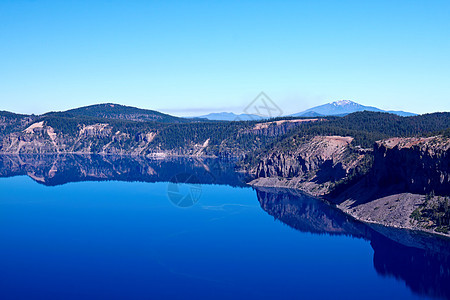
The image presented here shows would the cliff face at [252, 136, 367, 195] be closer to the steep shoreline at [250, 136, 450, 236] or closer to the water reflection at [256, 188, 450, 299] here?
the steep shoreline at [250, 136, 450, 236]

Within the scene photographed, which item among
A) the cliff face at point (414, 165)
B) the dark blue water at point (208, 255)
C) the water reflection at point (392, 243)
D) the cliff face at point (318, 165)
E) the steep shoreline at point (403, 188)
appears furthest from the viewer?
the cliff face at point (318, 165)

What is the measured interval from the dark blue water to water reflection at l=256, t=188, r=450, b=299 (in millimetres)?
240

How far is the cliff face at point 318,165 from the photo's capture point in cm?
16550

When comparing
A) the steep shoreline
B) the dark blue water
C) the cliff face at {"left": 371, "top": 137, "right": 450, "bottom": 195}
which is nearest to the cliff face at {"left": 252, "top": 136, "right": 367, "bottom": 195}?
the steep shoreline

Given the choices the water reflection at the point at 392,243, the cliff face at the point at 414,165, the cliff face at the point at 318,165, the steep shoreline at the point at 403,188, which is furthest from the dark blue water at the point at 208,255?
the cliff face at the point at 318,165

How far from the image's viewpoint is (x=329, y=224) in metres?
123

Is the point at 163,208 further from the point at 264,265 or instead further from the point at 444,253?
the point at 444,253

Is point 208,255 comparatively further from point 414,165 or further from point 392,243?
point 414,165

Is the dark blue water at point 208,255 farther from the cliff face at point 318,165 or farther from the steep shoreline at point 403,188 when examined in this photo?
the cliff face at point 318,165

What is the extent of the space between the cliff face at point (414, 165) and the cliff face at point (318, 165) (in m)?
23.2

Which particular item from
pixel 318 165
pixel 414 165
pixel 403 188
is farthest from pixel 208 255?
pixel 318 165

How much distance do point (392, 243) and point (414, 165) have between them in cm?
2998

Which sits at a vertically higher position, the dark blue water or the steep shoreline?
the steep shoreline

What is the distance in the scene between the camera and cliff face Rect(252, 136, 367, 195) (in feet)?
543
